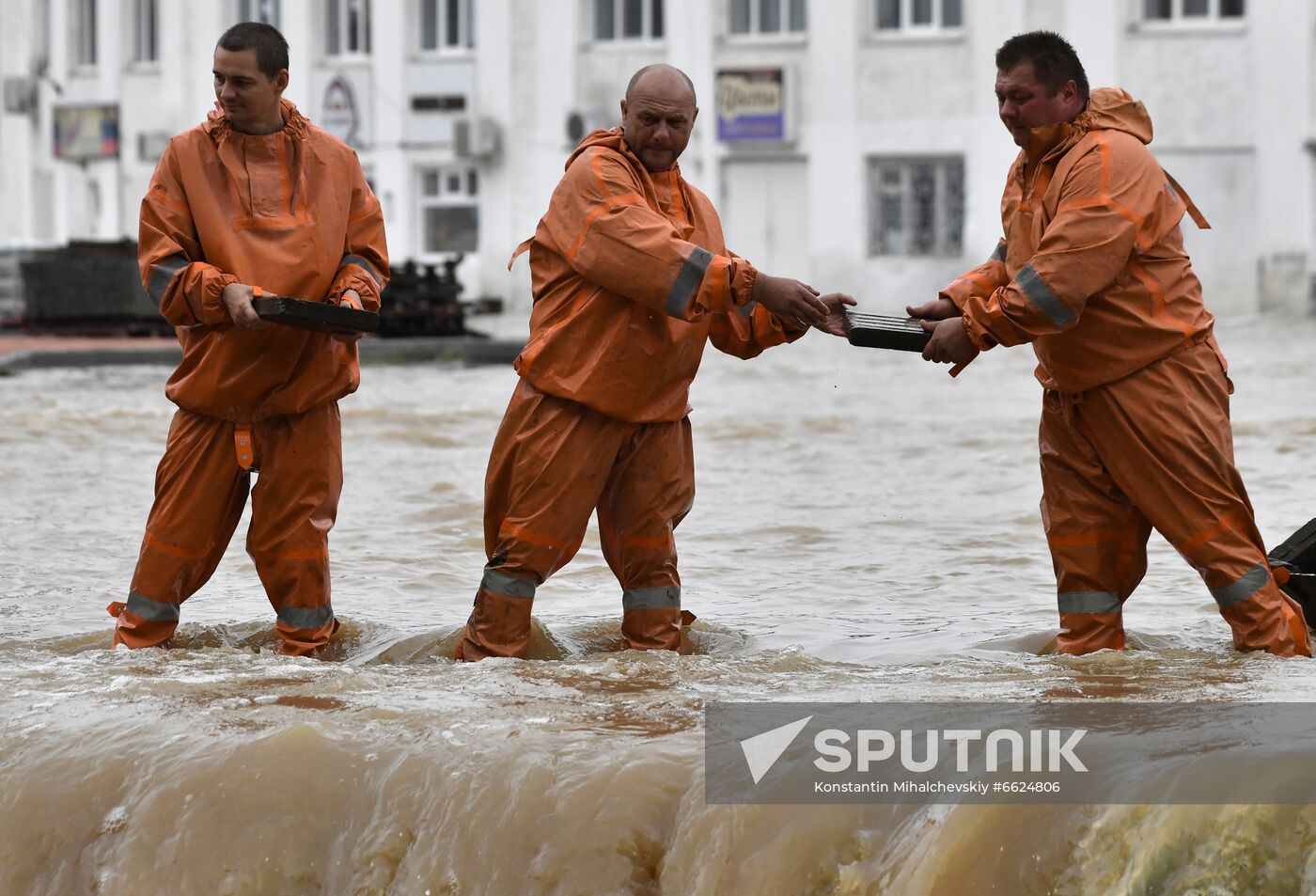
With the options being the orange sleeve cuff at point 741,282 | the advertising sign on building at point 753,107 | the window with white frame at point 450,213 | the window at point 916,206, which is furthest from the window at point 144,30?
the orange sleeve cuff at point 741,282

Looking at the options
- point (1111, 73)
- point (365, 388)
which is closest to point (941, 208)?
point (1111, 73)

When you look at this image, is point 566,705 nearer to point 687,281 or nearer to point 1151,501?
point 687,281

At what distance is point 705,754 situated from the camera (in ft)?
13.9

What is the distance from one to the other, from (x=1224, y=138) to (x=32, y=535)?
22.6 metres

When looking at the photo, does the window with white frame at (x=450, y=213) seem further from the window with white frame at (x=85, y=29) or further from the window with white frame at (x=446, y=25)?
the window with white frame at (x=85, y=29)

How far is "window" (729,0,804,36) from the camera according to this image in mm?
30422

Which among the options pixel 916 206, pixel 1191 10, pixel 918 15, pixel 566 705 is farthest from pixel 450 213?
pixel 566 705

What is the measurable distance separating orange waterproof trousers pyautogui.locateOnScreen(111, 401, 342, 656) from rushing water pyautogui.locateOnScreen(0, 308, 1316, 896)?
17 centimetres

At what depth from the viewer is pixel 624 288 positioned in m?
5.22

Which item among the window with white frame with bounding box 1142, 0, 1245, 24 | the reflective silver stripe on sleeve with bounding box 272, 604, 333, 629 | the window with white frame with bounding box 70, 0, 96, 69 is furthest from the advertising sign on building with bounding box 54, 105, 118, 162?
the reflective silver stripe on sleeve with bounding box 272, 604, 333, 629

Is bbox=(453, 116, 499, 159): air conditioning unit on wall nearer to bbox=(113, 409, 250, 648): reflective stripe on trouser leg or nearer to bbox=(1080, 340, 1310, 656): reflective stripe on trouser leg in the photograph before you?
bbox=(113, 409, 250, 648): reflective stripe on trouser leg

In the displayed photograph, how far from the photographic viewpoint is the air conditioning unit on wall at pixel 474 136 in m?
31.2

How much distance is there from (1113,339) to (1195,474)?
1.34 feet

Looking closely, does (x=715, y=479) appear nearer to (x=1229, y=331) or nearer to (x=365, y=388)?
(x=365, y=388)
